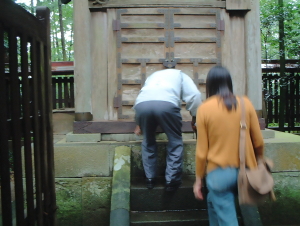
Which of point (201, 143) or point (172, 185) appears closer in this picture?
point (201, 143)

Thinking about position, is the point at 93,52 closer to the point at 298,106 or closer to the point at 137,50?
the point at 137,50

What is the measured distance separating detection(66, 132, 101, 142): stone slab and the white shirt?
127cm

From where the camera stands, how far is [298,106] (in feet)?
32.6

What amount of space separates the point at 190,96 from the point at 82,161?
1.84 m

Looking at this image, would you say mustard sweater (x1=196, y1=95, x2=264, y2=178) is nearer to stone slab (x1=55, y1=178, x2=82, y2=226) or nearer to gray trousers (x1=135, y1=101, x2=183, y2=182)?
gray trousers (x1=135, y1=101, x2=183, y2=182)

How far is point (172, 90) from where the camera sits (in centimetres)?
404

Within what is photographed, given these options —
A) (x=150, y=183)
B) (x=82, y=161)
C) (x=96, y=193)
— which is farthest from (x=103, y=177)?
(x=150, y=183)

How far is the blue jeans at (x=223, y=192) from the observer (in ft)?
8.18

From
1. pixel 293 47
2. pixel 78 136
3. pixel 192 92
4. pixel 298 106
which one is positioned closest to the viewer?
pixel 192 92

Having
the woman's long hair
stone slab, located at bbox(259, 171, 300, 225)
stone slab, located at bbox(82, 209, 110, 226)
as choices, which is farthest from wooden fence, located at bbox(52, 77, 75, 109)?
the woman's long hair

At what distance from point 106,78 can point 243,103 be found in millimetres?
3210

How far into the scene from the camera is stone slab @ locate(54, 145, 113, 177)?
4582 millimetres

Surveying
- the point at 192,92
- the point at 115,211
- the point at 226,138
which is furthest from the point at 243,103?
the point at 115,211

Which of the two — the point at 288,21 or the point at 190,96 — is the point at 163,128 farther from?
the point at 288,21
